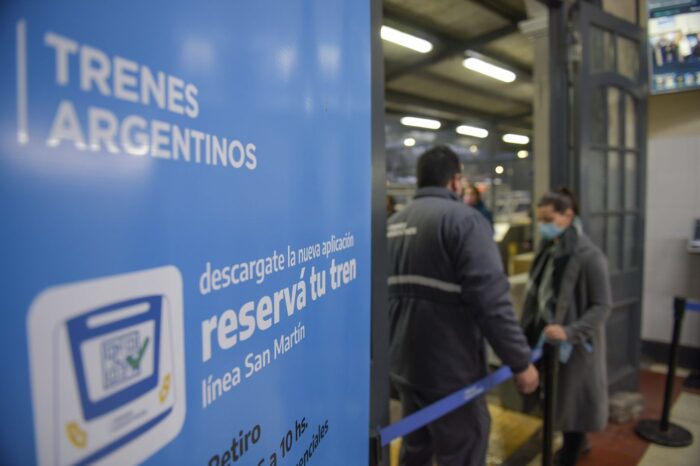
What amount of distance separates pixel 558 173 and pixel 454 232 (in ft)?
5.69

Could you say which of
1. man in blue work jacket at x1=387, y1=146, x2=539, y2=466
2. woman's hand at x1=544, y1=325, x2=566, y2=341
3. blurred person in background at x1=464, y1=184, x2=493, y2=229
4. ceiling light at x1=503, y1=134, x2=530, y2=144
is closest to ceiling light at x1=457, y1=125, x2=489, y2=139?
ceiling light at x1=503, y1=134, x2=530, y2=144

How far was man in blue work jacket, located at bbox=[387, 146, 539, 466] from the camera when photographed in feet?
6.36

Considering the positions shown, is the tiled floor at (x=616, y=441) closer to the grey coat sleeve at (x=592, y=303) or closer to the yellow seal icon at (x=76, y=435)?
the grey coat sleeve at (x=592, y=303)

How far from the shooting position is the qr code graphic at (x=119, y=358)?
52cm

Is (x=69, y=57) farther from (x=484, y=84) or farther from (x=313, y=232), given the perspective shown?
(x=484, y=84)

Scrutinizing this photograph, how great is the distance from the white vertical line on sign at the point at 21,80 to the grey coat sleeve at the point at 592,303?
8.34ft

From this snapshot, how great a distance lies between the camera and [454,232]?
1.98 meters

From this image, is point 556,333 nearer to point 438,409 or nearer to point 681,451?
point 438,409

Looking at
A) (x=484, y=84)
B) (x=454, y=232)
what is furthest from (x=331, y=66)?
(x=484, y=84)

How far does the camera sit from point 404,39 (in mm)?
5695

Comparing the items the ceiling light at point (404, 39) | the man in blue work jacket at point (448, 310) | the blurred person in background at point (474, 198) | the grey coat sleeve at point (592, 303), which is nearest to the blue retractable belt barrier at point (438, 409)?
the man in blue work jacket at point (448, 310)

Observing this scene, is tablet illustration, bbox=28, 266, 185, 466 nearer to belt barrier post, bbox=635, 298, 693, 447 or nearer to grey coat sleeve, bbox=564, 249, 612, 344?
grey coat sleeve, bbox=564, 249, 612, 344

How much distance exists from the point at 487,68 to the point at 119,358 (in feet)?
25.1

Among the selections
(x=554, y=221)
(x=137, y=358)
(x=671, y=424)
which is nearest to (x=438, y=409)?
(x=554, y=221)
